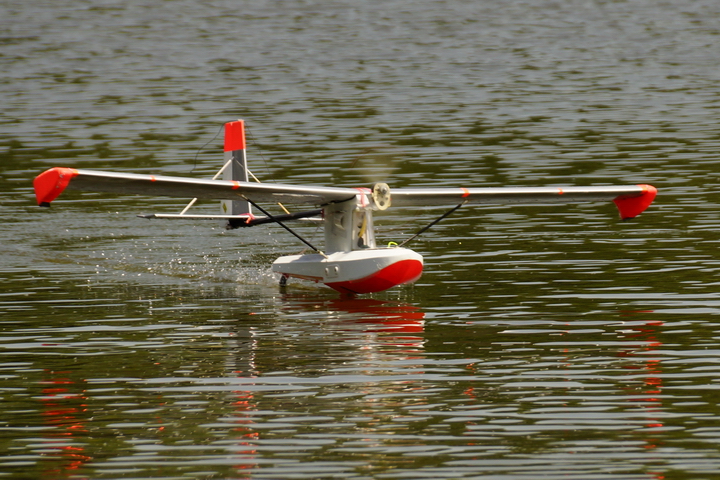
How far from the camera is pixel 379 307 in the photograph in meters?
19.0

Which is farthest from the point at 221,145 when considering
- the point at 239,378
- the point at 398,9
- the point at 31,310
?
the point at 398,9

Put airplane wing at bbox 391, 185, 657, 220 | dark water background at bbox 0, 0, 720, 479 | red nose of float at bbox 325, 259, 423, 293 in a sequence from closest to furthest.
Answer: dark water background at bbox 0, 0, 720, 479
red nose of float at bbox 325, 259, 423, 293
airplane wing at bbox 391, 185, 657, 220

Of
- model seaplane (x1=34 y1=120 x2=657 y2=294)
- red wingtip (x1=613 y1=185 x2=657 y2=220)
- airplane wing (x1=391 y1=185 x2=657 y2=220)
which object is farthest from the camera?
red wingtip (x1=613 y1=185 x2=657 y2=220)

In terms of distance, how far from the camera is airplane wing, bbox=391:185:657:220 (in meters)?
21.1

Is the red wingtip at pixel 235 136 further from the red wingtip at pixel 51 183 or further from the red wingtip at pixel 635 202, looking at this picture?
the red wingtip at pixel 51 183

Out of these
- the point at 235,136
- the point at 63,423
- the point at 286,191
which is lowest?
the point at 63,423

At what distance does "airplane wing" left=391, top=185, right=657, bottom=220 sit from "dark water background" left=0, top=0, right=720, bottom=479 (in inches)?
38.2

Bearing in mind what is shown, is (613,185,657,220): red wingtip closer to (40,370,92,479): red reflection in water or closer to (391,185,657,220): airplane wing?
(391,185,657,220): airplane wing

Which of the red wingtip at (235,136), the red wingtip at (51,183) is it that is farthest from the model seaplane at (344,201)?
the red wingtip at (235,136)

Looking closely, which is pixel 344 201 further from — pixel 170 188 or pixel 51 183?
pixel 51 183

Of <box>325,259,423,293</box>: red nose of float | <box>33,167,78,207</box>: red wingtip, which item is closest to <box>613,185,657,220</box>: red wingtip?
<box>325,259,423,293</box>: red nose of float

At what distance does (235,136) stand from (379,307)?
25.5 feet

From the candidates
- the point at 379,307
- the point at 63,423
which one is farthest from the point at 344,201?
the point at 63,423

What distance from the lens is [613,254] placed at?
2259cm
